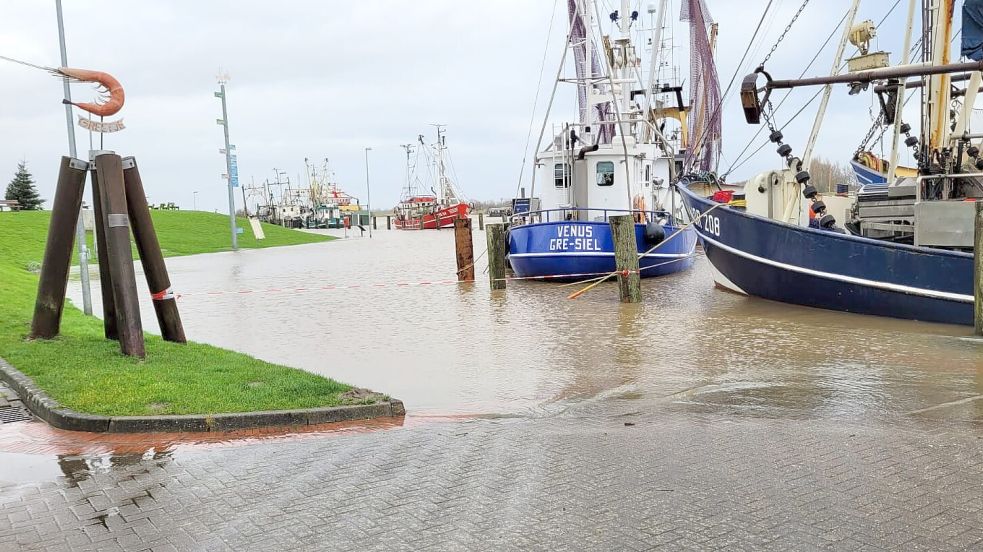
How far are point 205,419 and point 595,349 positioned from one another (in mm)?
6143

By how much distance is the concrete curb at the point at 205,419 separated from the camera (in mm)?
6777

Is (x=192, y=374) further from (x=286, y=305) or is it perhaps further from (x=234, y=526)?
(x=286, y=305)

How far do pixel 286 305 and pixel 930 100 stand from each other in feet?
43.8

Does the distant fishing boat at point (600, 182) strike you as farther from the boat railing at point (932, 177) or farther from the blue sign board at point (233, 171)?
the blue sign board at point (233, 171)

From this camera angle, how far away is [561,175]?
24.0 m

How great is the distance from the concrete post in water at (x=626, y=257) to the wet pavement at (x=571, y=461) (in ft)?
15.7

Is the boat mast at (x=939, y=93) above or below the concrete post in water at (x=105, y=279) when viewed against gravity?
above

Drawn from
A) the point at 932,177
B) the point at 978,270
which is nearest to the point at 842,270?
the point at 932,177

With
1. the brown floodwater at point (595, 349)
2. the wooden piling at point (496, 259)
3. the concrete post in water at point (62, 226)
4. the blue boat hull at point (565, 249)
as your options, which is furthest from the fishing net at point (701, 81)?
the concrete post in water at point (62, 226)

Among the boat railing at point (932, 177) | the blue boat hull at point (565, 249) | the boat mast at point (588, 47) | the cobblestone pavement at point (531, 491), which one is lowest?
the cobblestone pavement at point (531, 491)

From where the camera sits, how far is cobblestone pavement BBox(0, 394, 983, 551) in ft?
14.8

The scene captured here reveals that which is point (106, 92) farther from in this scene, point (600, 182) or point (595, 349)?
point (600, 182)

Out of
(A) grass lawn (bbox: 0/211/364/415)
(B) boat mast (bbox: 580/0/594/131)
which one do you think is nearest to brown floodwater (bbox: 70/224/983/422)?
(A) grass lawn (bbox: 0/211/364/415)

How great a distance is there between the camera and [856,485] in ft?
17.1
